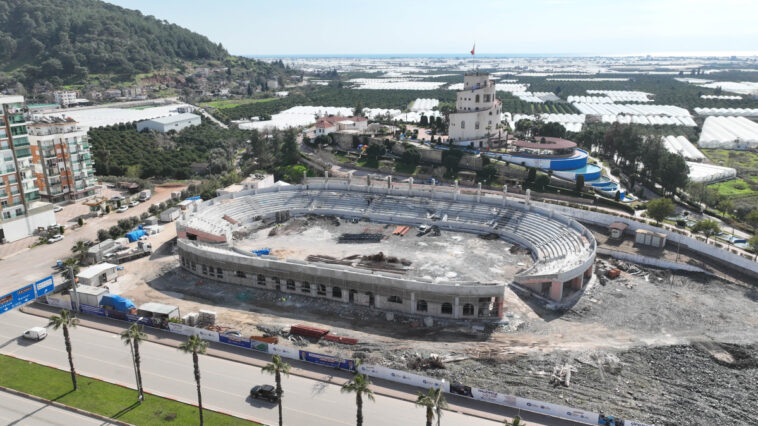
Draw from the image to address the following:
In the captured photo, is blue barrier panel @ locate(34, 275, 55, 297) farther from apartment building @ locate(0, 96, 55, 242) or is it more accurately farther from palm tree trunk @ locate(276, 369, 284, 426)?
palm tree trunk @ locate(276, 369, 284, 426)

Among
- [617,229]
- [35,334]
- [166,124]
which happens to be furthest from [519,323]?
A: [166,124]

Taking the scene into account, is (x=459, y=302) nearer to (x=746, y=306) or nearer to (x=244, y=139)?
(x=746, y=306)

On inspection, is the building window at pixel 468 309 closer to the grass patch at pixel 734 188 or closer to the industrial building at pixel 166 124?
the grass patch at pixel 734 188

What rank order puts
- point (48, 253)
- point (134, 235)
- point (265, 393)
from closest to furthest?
point (265, 393)
point (48, 253)
point (134, 235)

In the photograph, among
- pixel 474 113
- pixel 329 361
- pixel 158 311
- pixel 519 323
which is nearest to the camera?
pixel 329 361

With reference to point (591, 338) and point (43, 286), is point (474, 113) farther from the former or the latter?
point (43, 286)

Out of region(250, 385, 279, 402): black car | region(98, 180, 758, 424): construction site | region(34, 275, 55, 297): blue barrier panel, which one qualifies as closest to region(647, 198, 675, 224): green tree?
region(98, 180, 758, 424): construction site
